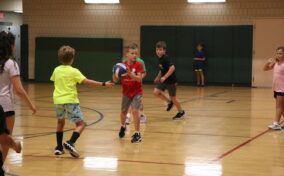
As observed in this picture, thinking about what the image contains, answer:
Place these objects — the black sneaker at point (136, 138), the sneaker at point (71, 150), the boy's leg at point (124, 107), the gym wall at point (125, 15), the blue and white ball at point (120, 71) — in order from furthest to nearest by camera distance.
Result: the gym wall at point (125, 15), the boy's leg at point (124, 107), the black sneaker at point (136, 138), the blue and white ball at point (120, 71), the sneaker at point (71, 150)

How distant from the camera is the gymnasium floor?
616 cm

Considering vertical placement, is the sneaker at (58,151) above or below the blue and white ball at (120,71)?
below

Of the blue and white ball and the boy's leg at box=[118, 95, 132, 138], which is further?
the boy's leg at box=[118, 95, 132, 138]

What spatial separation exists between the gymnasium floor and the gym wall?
8545mm

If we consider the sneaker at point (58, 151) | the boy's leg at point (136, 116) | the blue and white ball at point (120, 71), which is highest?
the blue and white ball at point (120, 71)

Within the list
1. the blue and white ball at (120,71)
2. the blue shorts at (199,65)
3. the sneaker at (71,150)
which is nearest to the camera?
the sneaker at (71,150)

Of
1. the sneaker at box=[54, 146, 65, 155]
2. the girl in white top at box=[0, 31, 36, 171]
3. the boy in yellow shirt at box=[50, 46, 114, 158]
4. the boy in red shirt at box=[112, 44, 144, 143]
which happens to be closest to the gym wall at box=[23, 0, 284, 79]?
the boy in red shirt at box=[112, 44, 144, 143]

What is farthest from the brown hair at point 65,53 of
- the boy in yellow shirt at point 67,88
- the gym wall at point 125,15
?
the gym wall at point 125,15

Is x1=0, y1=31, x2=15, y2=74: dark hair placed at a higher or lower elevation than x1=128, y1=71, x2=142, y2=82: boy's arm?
higher

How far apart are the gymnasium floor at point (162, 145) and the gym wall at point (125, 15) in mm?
8545

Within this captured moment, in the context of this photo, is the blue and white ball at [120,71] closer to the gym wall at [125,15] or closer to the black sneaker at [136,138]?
the black sneaker at [136,138]

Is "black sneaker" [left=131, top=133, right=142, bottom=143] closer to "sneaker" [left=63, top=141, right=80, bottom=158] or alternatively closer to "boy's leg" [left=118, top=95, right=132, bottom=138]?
"boy's leg" [left=118, top=95, right=132, bottom=138]

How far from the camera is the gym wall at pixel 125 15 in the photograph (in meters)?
20.8

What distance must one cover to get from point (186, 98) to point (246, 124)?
5.58m
